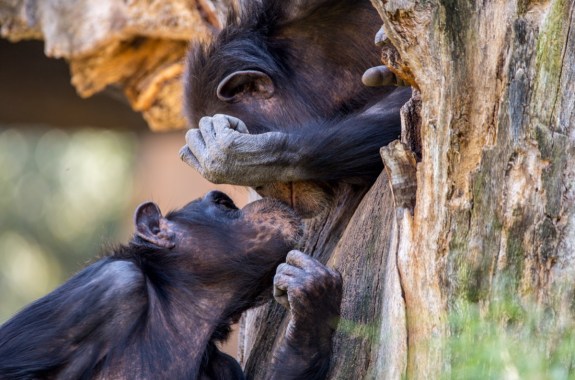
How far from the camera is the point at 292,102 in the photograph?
12.3 feet

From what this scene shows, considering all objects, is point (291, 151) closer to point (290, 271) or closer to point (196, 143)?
point (196, 143)

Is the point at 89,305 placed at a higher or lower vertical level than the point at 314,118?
lower

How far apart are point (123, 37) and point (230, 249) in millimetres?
3876

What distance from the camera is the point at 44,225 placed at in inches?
545

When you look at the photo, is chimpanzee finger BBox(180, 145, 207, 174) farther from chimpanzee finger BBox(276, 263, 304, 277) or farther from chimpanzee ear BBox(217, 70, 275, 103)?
chimpanzee finger BBox(276, 263, 304, 277)

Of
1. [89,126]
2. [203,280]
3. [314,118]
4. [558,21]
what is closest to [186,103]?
[314,118]

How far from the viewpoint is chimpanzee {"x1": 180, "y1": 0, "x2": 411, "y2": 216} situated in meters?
3.24

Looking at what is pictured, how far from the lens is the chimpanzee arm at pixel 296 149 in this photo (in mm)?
3209

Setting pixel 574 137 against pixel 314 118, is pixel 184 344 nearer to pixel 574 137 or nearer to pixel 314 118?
pixel 314 118

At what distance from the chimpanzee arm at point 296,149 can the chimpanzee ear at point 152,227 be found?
27cm

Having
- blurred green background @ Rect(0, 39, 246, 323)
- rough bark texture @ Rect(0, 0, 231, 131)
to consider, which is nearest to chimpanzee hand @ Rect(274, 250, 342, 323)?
rough bark texture @ Rect(0, 0, 231, 131)

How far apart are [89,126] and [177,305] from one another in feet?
24.0

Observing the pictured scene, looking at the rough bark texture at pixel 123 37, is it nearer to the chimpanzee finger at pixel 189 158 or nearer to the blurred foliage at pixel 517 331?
the chimpanzee finger at pixel 189 158

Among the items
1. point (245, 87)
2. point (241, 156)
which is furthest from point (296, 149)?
point (245, 87)
